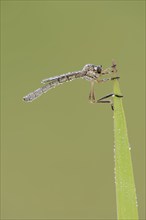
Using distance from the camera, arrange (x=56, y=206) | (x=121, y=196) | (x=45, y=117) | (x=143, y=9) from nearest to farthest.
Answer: (x=121, y=196) → (x=56, y=206) → (x=45, y=117) → (x=143, y=9)

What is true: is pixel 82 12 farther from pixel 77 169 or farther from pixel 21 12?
pixel 77 169

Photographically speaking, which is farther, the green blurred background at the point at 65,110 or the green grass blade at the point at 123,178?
the green blurred background at the point at 65,110

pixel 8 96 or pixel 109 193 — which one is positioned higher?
pixel 8 96

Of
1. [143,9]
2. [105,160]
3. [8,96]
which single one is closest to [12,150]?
[8,96]

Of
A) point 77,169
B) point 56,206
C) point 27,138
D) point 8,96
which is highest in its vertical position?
point 8,96

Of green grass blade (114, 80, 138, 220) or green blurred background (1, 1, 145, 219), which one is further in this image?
green blurred background (1, 1, 145, 219)
